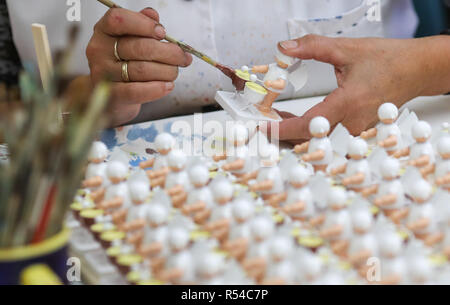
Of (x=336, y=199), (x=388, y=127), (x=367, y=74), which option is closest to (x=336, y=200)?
(x=336, y=199)

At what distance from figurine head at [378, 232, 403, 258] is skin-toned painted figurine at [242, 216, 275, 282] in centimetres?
8

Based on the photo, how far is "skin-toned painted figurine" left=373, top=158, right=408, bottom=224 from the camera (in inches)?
18.2

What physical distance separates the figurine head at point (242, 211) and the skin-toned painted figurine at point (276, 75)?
301 millimetres

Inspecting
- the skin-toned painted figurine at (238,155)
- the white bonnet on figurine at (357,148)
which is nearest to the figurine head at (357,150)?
the white bonnet on figurine at (357,148)

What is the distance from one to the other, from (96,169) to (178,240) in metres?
0.17

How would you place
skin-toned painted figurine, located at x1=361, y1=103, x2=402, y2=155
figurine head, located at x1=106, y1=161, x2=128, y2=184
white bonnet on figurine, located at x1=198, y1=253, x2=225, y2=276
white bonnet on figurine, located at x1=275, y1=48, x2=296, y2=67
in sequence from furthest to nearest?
white bonnet on figurine, located at x1=275, y1=48, x2=296, y2=67
skin-toned painted figurine, located at x1=361, y1=103, x2=402, y2=155
figurine head, located at x1=106, y1=161, x2=128, y2=184
white bonnet on figurine, located at x1=198, y1=253, x2=225, y2=276

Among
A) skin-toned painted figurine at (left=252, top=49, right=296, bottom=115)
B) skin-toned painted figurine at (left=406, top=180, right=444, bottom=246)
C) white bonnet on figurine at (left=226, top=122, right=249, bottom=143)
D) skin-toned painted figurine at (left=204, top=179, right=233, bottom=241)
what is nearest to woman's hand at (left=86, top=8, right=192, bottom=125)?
skin-toned painted figurine at (left=252, top=49, right=296, bottom=115)

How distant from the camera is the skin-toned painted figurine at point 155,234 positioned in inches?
16.0

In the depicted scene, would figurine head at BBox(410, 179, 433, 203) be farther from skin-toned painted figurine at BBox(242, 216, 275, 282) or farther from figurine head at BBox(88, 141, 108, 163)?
figurine head at BBox(88, 141, 108, 163)

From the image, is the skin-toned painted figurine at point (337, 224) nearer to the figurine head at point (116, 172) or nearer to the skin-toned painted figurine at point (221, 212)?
the skin-toned painted figurine at point (221, 212)

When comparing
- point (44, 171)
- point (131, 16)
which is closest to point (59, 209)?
point (44, 171)

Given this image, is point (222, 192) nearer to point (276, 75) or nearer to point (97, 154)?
point (97, 154)

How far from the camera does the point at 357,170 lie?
20.2 inches

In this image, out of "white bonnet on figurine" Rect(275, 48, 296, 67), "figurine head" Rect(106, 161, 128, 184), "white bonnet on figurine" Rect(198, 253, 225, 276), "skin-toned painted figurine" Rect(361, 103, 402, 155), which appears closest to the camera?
"white bonnet on figurine" Rect(198, 253, 225, 276)
